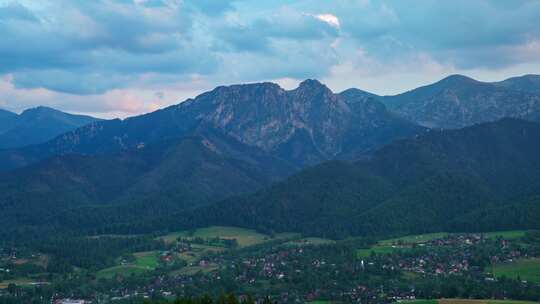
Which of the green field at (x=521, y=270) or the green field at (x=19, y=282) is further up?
the green field at (x=521, y=270)

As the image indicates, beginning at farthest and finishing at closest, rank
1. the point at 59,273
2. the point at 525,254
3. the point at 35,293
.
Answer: the point at 59,273 → the point at 525,254 → the point at 35,293

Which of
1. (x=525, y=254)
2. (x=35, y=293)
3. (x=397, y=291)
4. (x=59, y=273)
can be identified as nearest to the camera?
(x=397, y=291)

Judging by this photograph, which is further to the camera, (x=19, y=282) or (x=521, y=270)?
(x=19, y=282)

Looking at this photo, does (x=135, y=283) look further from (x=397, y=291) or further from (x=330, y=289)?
(x=397, y=291)

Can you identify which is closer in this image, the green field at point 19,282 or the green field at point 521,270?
the green field at point 521,270

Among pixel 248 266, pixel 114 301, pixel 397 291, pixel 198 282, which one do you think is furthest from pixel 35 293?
pixel 397 291

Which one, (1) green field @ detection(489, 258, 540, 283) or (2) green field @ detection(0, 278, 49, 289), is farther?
Answer: (2) green field @ detection(0, 278, 49, 289)

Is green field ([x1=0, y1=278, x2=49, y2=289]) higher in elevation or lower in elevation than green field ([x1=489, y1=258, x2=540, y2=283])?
lower

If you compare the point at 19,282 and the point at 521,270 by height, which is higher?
the point at 521,270
